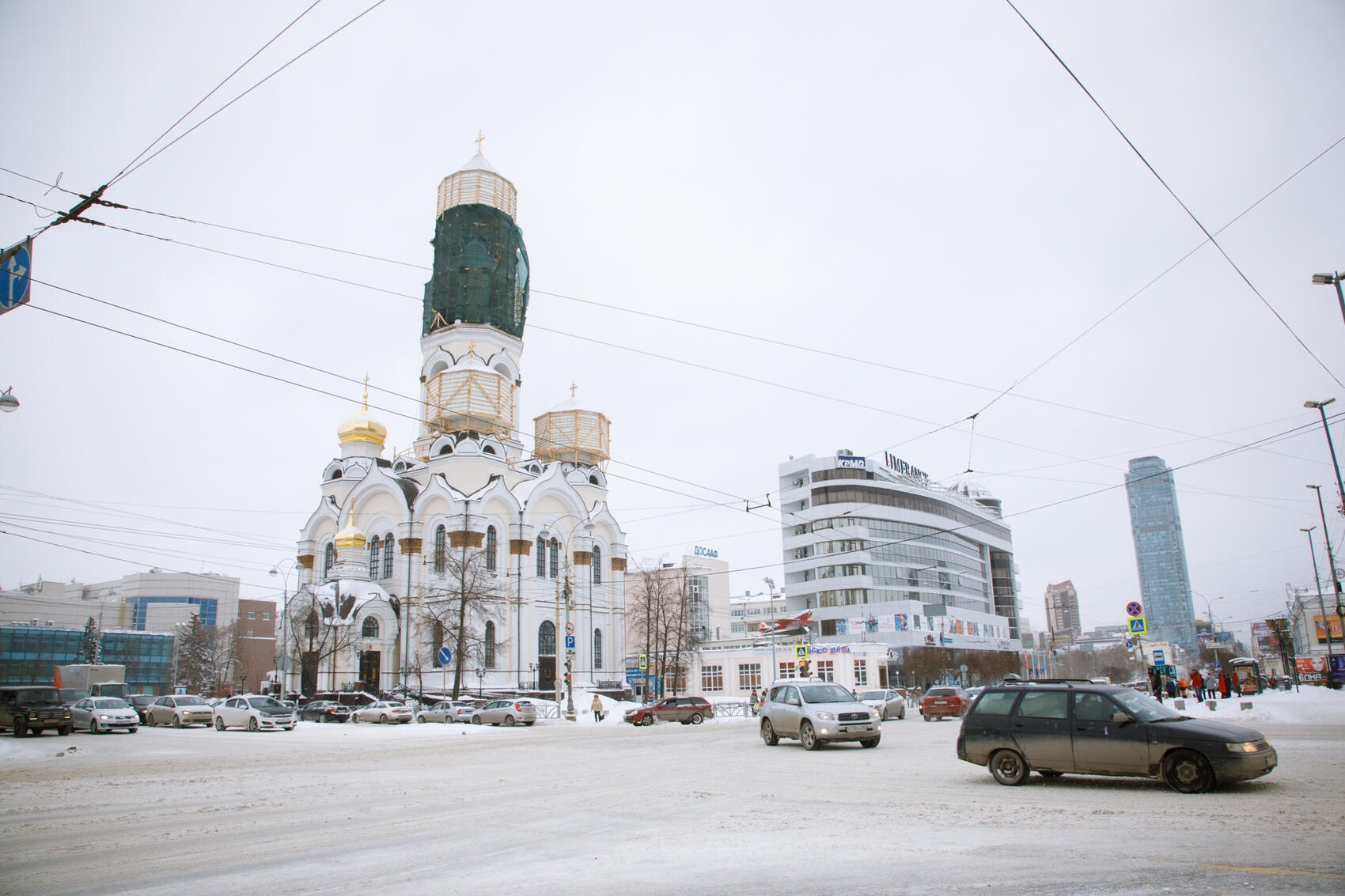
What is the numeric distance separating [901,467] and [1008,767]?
83755 millimetres

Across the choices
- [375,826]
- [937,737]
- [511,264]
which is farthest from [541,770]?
[511,264]

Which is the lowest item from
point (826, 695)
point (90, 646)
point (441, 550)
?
point (826, 695)

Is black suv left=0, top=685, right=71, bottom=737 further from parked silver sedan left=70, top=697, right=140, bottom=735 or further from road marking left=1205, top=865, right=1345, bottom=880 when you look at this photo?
road marking left=1205, top=865, right=1345, bottom=880

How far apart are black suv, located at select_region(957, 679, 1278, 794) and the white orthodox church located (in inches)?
1336

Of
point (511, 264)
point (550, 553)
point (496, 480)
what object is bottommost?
point (550, 553)

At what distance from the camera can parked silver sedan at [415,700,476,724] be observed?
37.8 metres

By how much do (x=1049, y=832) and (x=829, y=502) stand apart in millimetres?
78080

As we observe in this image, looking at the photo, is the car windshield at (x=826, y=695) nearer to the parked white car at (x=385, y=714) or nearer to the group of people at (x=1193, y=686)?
the group of people at (x=1193, y=686)

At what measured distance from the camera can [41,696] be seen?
87.4ft

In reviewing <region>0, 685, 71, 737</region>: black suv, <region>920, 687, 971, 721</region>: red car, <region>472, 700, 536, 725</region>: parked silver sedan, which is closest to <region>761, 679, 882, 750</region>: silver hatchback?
<region>920, 687, 971, 721</region>: red car

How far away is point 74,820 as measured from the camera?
969 cm

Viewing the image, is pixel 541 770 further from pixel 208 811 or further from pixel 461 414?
pixel 461 414

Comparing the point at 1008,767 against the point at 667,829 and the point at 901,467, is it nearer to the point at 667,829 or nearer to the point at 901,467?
the point at 667,829

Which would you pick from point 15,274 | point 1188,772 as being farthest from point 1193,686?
point 15,274
